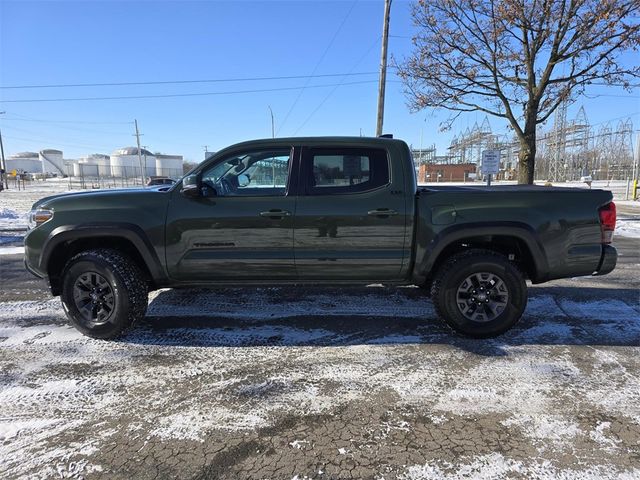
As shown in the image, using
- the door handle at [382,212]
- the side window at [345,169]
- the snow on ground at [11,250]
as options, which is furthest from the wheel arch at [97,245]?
the snow on ground at [11,250]

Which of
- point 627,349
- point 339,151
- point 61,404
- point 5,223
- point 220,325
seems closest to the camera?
point 61,404

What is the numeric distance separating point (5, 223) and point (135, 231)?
40.8 ft

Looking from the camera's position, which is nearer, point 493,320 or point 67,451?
point 67,451

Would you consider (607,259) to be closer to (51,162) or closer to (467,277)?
(467,277)

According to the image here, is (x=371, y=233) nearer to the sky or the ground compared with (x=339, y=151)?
nearer to the ground

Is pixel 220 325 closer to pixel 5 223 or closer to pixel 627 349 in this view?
pixel 627 349

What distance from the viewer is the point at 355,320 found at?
14.2 ft

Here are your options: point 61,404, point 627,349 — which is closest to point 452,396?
point 627,349

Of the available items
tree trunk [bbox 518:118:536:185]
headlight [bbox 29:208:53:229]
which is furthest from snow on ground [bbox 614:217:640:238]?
headlight [bbox 29:208:53:229]

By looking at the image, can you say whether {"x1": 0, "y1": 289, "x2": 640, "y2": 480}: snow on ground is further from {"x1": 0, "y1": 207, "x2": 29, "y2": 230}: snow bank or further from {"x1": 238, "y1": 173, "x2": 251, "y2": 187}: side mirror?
{"x1": 0, "y1": 207, "x2": 29, "y2": 230}: snow bank

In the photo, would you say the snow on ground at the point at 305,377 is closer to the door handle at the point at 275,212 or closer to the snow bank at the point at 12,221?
the door handle at the point at 275,212

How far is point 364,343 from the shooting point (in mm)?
3777

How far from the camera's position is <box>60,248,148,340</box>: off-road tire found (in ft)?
12.2

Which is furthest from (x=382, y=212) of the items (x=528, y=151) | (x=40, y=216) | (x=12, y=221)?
(x=12, y=221)
